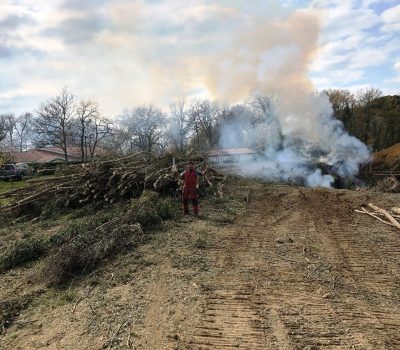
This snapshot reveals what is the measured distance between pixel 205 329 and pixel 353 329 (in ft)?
6.37

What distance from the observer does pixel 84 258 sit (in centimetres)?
790

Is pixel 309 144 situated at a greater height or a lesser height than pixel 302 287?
greater

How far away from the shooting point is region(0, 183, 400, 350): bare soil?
5.21 metres

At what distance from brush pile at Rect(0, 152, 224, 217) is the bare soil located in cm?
399

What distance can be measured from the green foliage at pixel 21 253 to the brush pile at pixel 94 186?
13.3 ft

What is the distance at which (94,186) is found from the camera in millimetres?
14117

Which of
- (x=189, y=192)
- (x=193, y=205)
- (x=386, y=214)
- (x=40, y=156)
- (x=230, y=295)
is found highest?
(x=40, y=156)

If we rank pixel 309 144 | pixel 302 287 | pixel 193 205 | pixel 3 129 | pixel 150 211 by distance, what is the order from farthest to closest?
pixel 3 129, pixel 309 144, pixel 193 205, pixel 150 211, pixel 302 287

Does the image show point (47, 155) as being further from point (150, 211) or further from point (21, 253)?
point (21, 253)

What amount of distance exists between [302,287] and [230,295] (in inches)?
48.5

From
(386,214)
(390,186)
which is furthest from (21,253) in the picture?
(390,186)

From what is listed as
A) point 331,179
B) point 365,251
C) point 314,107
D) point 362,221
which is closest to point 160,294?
point 365,251

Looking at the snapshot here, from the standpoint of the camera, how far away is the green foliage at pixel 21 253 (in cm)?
880

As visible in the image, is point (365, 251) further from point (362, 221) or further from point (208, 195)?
point (208, 195)
